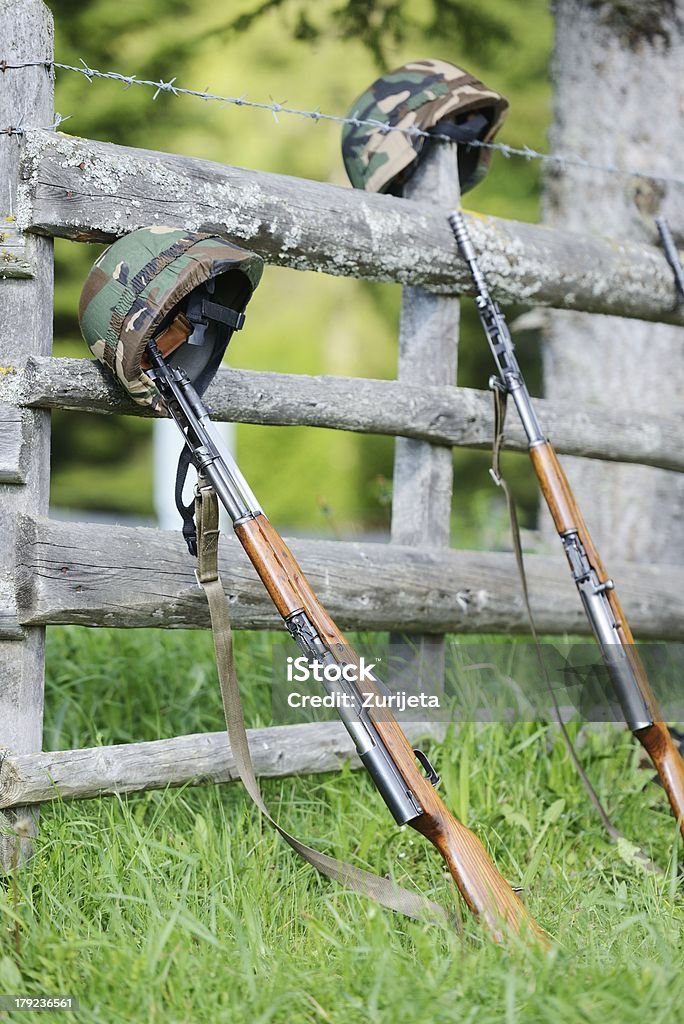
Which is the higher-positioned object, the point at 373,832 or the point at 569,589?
the point at 569,589

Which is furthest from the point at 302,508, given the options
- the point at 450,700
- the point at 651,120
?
the point at 450,700


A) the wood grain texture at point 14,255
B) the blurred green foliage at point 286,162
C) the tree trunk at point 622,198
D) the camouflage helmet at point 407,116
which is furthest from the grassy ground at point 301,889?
the blurred green foliage at point 286,162

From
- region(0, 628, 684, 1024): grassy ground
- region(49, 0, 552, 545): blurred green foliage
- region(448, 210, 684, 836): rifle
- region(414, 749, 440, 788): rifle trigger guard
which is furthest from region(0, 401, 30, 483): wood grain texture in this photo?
region(49, 0, 552, 545): blurred green foliage

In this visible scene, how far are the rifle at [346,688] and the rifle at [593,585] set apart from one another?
75 centimetres

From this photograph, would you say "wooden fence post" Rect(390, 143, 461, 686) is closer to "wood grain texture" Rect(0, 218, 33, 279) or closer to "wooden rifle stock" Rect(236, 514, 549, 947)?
"wooden rifle stock" Rect(236, 514, 549, 947)

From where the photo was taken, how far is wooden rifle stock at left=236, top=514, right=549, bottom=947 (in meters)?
2.31

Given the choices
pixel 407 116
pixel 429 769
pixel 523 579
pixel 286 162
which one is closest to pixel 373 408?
pixel 523 579

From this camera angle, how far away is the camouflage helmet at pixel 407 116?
3.38 m

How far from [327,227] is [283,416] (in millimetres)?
555

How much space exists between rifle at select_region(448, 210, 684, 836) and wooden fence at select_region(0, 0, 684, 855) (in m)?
0.25

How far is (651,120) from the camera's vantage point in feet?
15.5

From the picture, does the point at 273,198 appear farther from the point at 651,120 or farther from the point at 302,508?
the point at 302,508

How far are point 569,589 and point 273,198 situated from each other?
1643 mm

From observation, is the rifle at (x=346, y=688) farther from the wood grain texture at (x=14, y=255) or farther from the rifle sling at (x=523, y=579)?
the rifle sling at (x=523, y=579)
